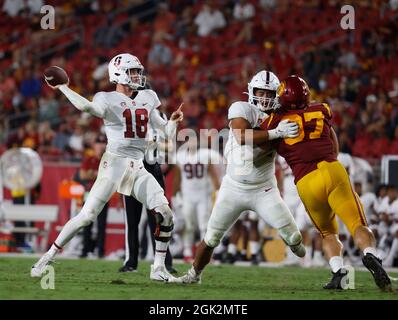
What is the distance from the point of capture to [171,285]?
8164 millimetres

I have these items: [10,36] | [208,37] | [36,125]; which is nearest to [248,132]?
[36,125]

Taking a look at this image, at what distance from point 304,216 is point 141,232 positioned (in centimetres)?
229

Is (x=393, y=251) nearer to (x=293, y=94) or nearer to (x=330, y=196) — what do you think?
(x=330, y=196)

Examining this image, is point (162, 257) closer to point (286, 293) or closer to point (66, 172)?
point (286, 293)

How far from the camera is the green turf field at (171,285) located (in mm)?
7328

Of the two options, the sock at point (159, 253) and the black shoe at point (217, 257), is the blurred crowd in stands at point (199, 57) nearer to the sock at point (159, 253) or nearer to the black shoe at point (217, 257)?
the black shoe at point (217, 257)

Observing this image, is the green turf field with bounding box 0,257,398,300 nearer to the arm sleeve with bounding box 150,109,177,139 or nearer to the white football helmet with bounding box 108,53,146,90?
the arm sleeve with bounding box 150,109,177,139

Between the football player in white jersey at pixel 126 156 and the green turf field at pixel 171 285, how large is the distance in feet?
1.30

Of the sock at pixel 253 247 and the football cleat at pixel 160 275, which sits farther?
the sock at pixel 253 247

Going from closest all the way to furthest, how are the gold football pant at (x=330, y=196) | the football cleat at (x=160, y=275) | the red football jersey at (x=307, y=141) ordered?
the gold football pant at (x=330, y=196), the red football jersey at (x=307, y=141), the football cleat at (x=160, y=275)

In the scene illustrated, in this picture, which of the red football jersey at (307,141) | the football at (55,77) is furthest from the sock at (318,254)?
the football at (55,77)

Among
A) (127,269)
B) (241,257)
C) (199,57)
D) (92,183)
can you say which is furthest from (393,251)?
(199,57)

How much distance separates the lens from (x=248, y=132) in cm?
793

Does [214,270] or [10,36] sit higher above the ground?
[10,36]
